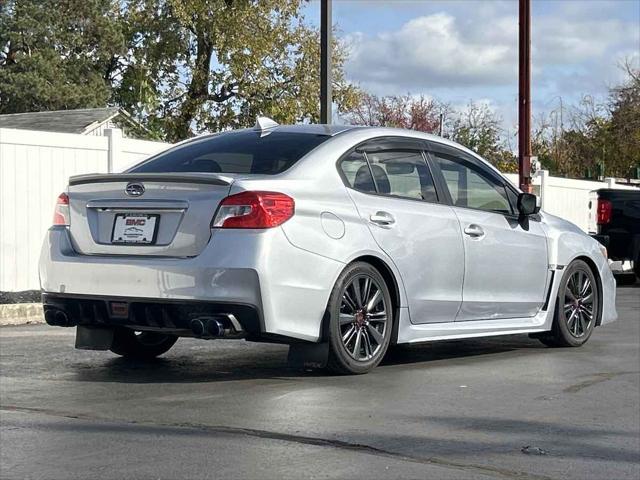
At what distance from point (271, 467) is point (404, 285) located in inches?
113

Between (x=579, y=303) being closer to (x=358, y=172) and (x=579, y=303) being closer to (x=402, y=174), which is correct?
(x=402, y=174)

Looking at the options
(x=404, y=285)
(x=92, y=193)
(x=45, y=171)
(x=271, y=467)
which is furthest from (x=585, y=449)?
(x=45, y=171)

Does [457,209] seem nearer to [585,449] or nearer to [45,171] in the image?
[585,449]

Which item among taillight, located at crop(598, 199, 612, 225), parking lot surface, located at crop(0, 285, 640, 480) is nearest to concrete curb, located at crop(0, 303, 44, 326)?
parking lot surface, located at crop(0, 285, 640, 480)

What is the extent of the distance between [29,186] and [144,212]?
6049 mm

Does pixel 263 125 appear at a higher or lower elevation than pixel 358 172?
higher

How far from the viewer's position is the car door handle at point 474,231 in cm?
810

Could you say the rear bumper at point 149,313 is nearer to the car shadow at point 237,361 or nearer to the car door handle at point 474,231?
the car shadow at point 237,361

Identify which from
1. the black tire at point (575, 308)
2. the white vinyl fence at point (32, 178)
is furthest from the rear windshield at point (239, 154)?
the white vinyl fence at point (32, 178)

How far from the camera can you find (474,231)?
26.8 feet

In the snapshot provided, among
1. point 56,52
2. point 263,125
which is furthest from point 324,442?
point 56,52

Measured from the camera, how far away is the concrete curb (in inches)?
443

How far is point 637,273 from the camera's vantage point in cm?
1752

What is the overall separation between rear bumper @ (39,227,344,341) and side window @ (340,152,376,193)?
69 cm
